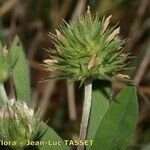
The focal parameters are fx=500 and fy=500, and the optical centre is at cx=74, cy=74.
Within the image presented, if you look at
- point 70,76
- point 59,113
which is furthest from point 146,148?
point 59,113

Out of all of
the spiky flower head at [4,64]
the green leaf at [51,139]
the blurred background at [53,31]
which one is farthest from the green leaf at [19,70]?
the blurred background at [53,31]

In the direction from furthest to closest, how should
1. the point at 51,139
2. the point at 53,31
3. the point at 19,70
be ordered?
the point at 53,31
the point at 19,70
the point at 51,139

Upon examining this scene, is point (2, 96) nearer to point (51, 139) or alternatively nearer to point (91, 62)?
point (51, 139)

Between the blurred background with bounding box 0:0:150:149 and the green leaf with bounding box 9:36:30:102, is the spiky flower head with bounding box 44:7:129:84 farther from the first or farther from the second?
the blurred background with bounding box 0:0:150:149

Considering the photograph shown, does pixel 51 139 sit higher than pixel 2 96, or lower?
lower

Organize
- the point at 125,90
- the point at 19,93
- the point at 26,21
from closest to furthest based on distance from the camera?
1. the point at 125,90
2. the point at 19,93
3. the point at 26,21

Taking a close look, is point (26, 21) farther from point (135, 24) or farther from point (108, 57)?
point (108, 57)

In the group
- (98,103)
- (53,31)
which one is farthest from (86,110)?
(53,31)
